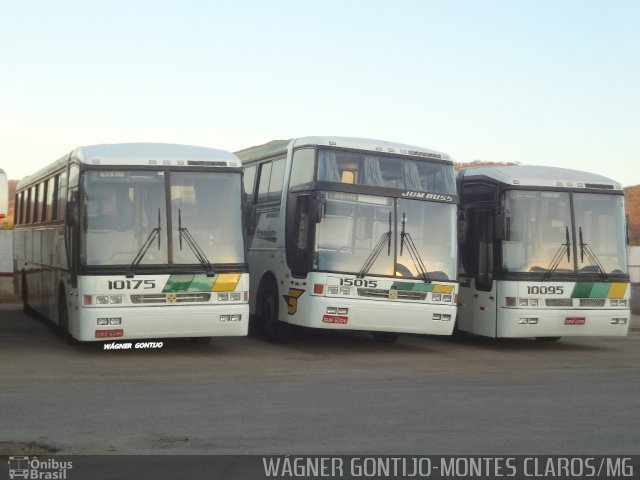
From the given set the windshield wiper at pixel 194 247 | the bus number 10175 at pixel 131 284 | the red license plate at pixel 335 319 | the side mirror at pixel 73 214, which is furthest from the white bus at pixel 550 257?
the side mirror at pixel 73 214

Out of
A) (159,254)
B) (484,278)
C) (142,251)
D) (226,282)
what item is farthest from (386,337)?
(142,251)

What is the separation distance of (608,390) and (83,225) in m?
7.72

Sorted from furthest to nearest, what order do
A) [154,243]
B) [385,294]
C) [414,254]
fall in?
[414,254] < [385,294] < [154,243]

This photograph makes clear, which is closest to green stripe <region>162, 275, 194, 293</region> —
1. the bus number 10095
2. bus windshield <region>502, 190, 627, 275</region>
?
bus windshield <region>502, 190, 627, 275</region>

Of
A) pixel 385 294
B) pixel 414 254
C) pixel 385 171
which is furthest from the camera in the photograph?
pixel 385 171

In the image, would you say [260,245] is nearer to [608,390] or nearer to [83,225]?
[83,225]

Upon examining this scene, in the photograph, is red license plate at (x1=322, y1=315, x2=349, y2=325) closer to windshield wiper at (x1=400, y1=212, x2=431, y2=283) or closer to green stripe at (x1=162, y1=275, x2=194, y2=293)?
windshield wiper at (x1=400, y1=212, x2=431, y2=283)

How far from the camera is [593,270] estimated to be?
61.9 feet

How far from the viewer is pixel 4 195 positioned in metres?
16.4

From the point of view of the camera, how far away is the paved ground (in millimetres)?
9461

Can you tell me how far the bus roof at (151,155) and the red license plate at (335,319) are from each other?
2714 mm

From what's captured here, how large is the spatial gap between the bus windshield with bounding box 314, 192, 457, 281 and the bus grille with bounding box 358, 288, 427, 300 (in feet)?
Answer: 0.89

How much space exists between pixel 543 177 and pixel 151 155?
676 centimetres

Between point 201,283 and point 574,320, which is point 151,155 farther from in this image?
point 574,320
